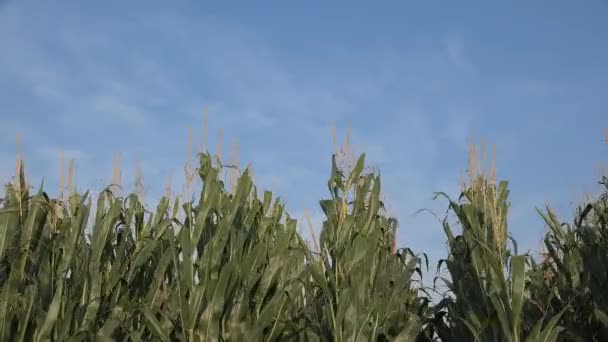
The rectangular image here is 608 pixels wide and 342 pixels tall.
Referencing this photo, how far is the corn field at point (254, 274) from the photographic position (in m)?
5.54

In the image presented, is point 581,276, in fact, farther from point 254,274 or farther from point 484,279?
point 254,274

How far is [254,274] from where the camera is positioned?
5773mm

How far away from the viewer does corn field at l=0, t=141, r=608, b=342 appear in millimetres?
5543

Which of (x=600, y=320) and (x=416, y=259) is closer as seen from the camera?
(x=600, y=320)

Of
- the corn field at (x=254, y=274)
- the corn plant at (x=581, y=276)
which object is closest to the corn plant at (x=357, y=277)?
the corn field at (x=254, y=274)

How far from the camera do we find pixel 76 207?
6578 mm

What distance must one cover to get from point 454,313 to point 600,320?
1.25 m

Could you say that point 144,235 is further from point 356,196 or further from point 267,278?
point 356,196

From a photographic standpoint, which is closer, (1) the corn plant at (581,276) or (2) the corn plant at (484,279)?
(2) the corn plant at (484,279)

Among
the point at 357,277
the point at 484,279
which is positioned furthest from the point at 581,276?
the point at 357,277

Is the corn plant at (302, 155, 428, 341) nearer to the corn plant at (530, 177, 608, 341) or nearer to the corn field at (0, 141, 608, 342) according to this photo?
the corn field at (0, 141, 608, 342)

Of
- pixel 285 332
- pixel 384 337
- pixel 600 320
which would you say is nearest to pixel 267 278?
pixel 285 332

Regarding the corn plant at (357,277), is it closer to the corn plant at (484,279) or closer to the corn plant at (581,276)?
the corn plant at (484,279)

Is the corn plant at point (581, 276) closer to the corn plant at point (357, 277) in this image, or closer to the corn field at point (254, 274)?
the corn field at point (254, 274)
